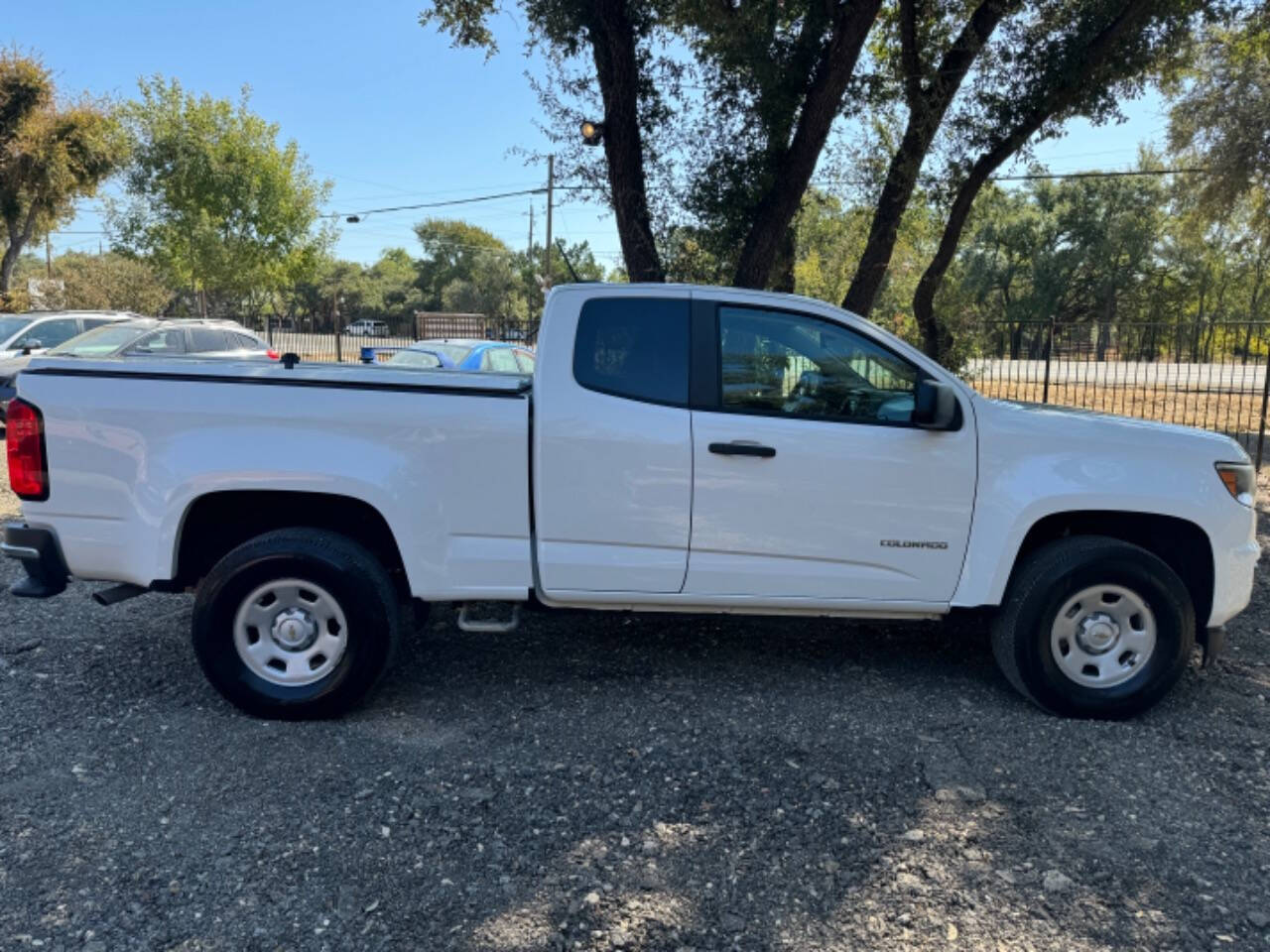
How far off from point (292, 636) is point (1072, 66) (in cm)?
857

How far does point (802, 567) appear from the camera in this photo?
4.05m

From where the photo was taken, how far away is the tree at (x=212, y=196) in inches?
910

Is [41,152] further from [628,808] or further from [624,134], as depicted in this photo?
[628,808]

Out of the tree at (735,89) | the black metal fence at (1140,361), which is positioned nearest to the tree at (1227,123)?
the black metal fence at (1140,361)

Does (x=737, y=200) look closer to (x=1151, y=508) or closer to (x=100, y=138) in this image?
(x=1151, y=508)

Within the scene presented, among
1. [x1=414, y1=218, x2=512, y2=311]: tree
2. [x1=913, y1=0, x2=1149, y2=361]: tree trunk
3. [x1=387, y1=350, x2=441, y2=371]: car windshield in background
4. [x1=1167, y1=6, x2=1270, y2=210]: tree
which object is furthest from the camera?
[x1=414, y1=218, x2=512, y2=311]: tree

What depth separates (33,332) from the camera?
44.0 ft

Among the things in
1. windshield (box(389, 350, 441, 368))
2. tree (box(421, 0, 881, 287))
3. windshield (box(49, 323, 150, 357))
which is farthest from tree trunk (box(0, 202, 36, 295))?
tree (box(421, 0, 881, 287))

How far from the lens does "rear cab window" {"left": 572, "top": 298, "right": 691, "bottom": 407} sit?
4.01 metres

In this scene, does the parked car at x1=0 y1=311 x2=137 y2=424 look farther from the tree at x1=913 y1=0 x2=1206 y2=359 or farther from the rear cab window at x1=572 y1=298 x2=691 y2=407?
the tree at x1=913 y1=0 x2=1206 y2=359

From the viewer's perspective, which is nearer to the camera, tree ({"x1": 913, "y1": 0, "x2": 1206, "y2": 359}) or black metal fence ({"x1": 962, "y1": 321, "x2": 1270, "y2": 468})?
tree ({"x1": 913, "y1": 0, "x2": 1206, "y2": 359})

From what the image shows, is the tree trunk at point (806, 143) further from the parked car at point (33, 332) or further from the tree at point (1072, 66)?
the parked car at point (33, 332)

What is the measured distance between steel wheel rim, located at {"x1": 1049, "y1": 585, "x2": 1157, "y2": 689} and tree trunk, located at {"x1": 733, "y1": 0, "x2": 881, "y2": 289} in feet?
14.6

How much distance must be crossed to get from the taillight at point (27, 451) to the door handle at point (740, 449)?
2.98 meters
